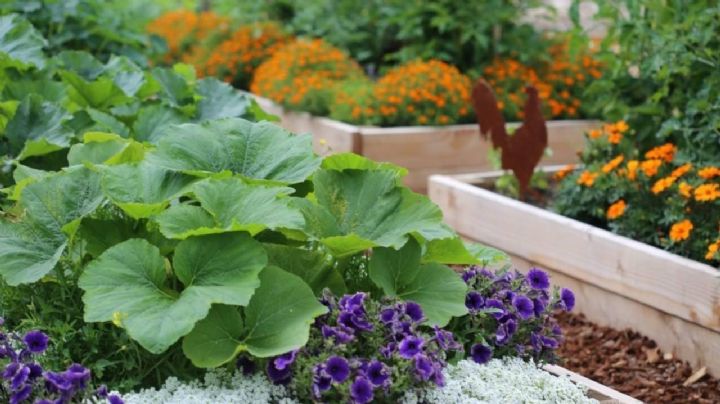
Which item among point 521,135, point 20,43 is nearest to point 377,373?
point 20,43

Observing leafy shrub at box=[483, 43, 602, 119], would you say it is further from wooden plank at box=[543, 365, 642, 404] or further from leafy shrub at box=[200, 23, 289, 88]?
wooden plank at box=[543, 365, 642, 404]

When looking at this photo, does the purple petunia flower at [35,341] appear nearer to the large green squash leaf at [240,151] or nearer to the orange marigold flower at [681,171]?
the large green squash leaf at [240,151]

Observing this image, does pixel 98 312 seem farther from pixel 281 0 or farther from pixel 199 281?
pixel 281 0

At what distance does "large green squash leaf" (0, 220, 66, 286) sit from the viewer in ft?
6.98

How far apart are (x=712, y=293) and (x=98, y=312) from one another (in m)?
2.11

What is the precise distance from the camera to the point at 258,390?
2.05 metres

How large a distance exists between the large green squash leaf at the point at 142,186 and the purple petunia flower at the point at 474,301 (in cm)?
67

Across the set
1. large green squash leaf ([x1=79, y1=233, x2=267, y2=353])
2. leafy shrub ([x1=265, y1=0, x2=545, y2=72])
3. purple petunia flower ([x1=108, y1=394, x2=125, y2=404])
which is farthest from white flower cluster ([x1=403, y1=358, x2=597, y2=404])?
leafy shrub ([x1=265, y1=0, x2=545, y2=72])

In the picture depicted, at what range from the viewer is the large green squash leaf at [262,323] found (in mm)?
2018

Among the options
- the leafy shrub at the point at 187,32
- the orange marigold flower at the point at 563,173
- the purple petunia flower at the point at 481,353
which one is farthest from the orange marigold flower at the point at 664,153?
the leafy shrub at the point at 187,32

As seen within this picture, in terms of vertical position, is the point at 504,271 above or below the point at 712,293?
above

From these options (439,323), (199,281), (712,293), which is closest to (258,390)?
(199,281)

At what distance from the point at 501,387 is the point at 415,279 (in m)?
0.30

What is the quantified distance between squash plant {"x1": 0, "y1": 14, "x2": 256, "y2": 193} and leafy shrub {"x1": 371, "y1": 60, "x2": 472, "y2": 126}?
1.77m
